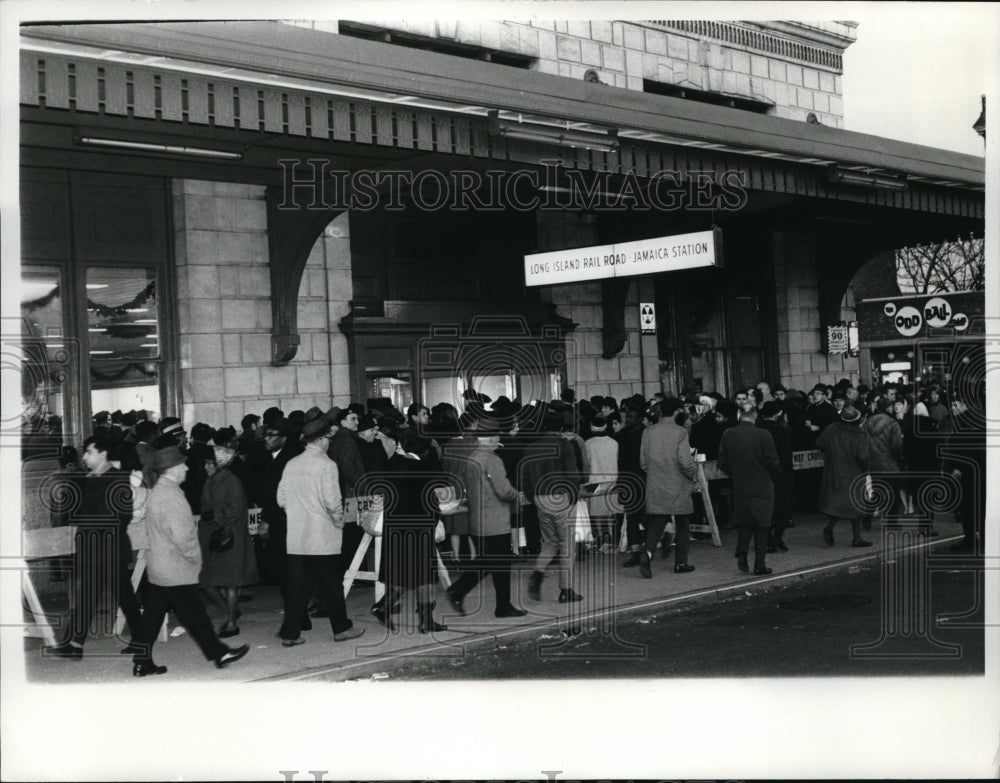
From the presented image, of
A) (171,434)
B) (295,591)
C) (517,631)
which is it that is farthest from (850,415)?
(171,434)

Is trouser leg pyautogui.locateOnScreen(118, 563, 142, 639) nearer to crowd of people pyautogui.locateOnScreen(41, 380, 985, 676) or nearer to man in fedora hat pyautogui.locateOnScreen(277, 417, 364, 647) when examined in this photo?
crowd of people pyautogui.locateOnScreen(41, 380, 985, 676)

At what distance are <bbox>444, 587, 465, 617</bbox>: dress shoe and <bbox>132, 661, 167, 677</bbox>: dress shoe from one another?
257cm

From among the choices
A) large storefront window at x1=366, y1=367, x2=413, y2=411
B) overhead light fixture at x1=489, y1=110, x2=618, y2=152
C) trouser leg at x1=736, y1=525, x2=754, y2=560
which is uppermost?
overhead light fixture at x1=489, y1=110, x2=618, y2=152

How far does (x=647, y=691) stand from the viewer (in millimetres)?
8281

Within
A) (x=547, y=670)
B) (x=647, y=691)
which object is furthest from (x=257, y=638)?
(x=647, y=691)

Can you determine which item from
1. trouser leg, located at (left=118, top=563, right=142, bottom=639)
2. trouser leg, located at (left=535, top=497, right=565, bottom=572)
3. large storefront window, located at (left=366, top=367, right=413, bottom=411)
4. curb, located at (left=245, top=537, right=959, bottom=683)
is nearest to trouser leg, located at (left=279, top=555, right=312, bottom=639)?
curb, located at (left=245, top=537, right=959, bottom=683)

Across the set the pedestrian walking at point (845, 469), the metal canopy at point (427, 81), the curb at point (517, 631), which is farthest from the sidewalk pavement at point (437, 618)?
the metal canopy at point (427, 81)

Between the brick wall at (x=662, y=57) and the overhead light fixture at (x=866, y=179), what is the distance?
4650 mm

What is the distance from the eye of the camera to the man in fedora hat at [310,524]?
30.7ft

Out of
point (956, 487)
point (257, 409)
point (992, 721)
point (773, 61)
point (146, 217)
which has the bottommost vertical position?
point (992, 721)

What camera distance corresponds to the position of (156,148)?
11.9m

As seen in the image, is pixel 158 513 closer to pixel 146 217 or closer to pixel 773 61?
pixel 146 217

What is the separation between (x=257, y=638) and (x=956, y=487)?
29.2ft

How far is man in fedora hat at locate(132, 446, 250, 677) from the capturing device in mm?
8586
